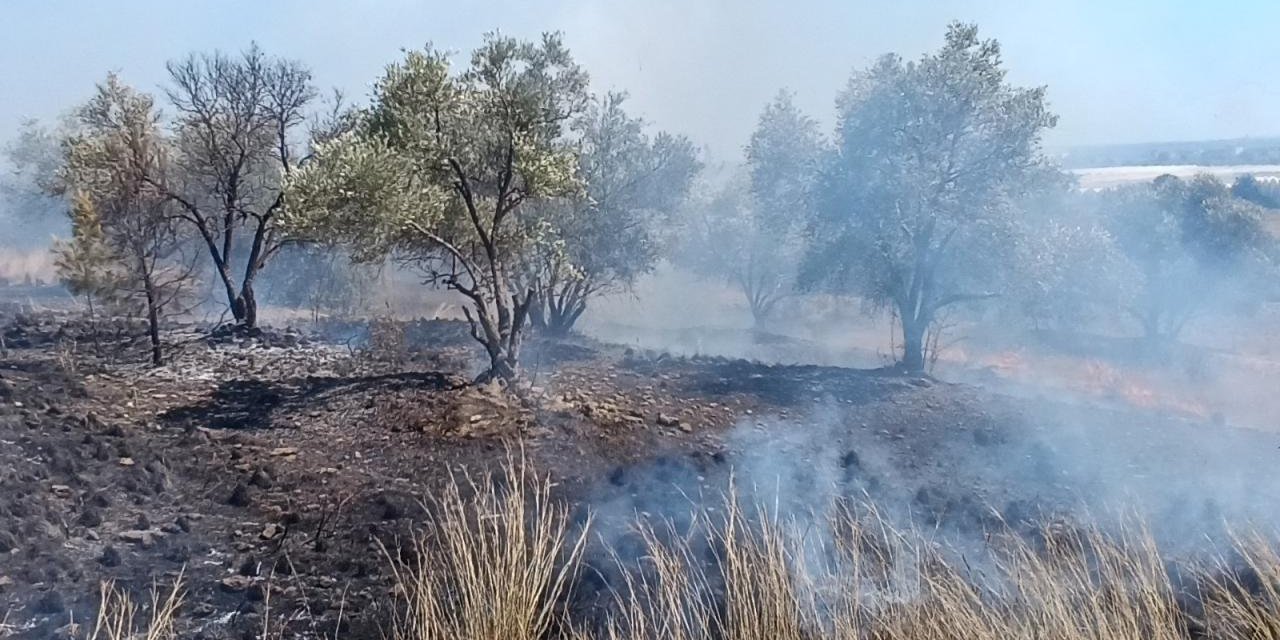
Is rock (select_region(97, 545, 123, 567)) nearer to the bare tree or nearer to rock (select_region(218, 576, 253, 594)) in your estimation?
rock (select_region(218, 576, 253, 594))

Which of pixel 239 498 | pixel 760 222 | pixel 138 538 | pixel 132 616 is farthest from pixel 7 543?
pixel 760 222

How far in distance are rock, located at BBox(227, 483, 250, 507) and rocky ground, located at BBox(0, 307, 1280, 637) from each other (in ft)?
0.23

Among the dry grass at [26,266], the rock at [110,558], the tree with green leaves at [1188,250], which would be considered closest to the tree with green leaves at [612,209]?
the rock at [110,558]

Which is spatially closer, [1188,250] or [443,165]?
[443,165]

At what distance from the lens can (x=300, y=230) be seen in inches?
408

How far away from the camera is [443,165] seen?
1104 cm

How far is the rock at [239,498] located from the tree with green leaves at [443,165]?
3277 mm

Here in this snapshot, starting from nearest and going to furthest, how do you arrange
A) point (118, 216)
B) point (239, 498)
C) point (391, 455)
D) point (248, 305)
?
point (239, 498), point (391, 455), point (118, 216), point (248, 305)

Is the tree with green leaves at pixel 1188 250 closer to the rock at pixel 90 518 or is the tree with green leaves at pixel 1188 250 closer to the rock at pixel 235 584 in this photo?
the rock at pixel 235 584

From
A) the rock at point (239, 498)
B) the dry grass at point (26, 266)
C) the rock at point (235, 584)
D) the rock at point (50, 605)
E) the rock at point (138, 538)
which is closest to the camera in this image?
the rock at point (50, 605)

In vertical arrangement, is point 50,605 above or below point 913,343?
below

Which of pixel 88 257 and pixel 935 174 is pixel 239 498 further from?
pixel 935 174

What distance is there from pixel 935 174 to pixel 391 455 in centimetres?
1046

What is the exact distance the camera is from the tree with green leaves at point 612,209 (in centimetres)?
1759
